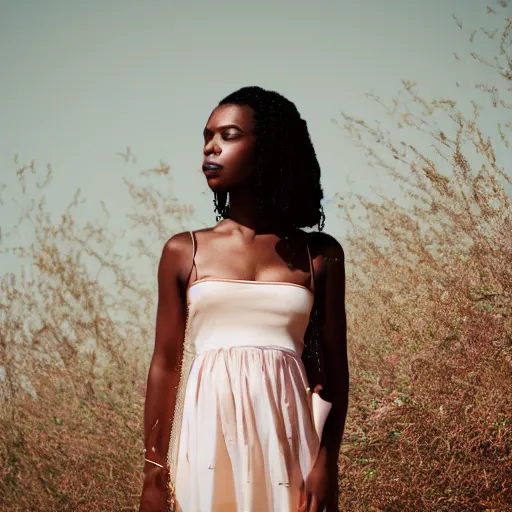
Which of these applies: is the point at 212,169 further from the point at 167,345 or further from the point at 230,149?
the point at 167,345

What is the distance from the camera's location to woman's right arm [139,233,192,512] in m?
1.84

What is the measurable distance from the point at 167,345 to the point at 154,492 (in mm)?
367

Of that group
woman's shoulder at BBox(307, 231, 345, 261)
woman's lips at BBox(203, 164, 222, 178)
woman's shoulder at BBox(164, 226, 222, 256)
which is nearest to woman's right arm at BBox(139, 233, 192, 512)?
woman's shoulder at BBox(164, 226, 222, 256)

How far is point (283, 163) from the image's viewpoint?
1.96 meters

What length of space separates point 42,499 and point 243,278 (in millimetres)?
2169

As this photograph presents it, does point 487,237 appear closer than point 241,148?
No

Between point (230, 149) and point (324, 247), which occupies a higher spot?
point (230, 149)

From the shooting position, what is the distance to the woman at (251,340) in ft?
5.65

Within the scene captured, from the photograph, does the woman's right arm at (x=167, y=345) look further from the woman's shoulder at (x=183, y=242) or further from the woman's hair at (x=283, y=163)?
the woman's hair at (x=283, y=163)

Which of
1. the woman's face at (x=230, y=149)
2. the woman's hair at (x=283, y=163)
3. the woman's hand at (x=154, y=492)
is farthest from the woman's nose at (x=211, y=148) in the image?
the woman's hand at (x=154, y=492)

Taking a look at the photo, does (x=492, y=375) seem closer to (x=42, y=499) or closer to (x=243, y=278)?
(x=243, y=278)

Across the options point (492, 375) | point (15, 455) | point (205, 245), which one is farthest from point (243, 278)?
point (15, 455)

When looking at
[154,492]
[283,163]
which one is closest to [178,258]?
[283,163]

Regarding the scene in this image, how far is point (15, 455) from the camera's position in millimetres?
3609
